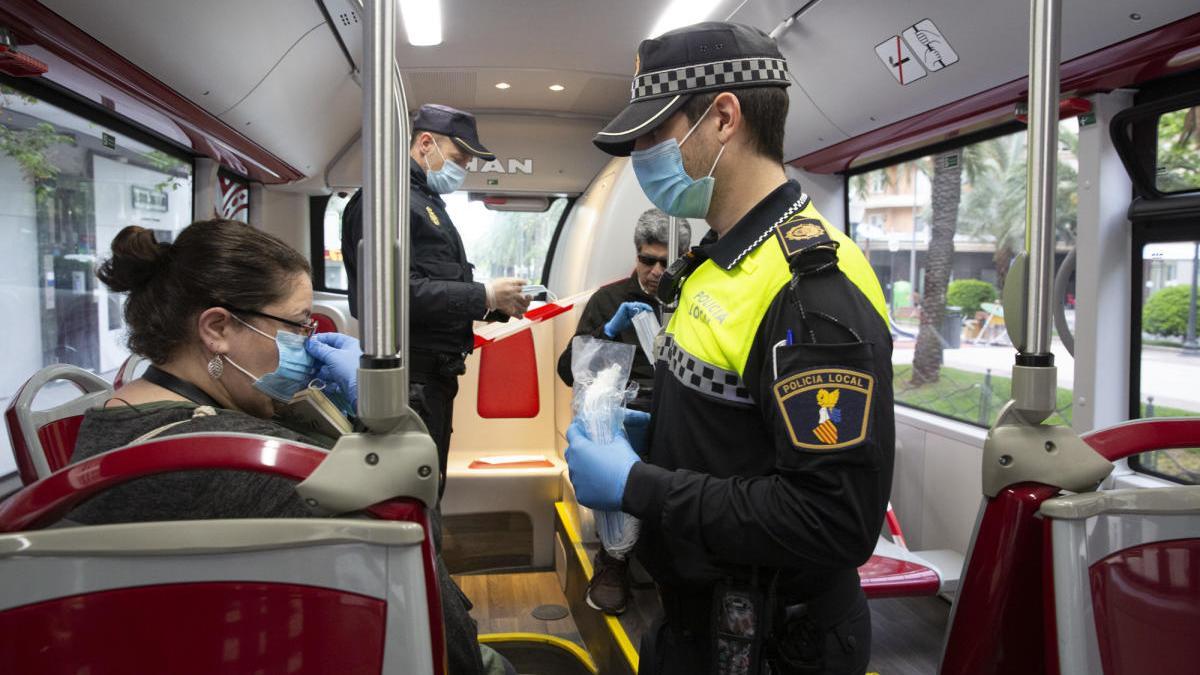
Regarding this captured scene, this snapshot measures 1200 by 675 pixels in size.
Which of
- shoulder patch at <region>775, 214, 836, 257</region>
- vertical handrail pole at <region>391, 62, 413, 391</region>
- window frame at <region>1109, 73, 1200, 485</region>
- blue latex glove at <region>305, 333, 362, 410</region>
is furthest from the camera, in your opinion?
window frame at <region>1109, 73, 1200, 485</region>

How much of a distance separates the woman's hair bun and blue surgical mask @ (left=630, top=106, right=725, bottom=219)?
937 millimetres

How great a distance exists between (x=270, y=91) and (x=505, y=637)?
102 inches

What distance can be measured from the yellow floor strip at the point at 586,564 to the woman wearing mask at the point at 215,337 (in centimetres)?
134

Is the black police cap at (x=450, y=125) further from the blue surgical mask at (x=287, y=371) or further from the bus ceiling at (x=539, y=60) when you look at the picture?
the blue surgical mask at (x=287, y=371)

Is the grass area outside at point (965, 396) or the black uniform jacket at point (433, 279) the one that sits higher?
the black uniform jacket at point (433, 279)

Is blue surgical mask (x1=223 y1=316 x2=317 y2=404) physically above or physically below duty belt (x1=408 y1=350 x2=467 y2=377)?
above

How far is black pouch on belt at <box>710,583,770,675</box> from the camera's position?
1247mm

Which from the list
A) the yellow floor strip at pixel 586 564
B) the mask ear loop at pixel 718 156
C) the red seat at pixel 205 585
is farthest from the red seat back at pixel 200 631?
the yellow floor strip at pixel 586 564

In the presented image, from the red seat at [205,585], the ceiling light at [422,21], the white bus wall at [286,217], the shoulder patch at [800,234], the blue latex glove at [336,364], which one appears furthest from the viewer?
the white bus wall at [286,217]

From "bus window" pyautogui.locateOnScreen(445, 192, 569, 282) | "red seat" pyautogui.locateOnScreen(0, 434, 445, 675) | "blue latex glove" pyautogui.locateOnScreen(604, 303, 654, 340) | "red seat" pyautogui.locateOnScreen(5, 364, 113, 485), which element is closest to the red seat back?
"red seat" pyautogui.locateOnScreen(0, 434, 445, 675)

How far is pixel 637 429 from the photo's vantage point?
1.60 m

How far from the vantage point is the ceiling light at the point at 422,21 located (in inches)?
128

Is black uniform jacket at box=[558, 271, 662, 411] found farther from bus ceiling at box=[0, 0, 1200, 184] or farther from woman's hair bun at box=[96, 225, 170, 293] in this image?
woman's hair bun at box=[96, 225, 170, 293]

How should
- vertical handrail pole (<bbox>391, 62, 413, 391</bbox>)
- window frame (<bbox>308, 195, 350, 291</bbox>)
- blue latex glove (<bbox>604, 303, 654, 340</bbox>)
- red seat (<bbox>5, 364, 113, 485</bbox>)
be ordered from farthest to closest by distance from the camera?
window frame (<bbox>308, 195, 350, 291</bbox>) < blue latex glove (<bbox>604, 303, 654, 340</bbox>) < red seat (<bbox>5, 364, 113, 485</bbox>) < vertical handrail pole (<bbox>391, 62, 413, 391</bbox>)
